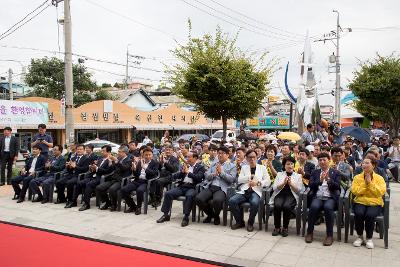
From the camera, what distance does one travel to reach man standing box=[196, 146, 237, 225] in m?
7.05

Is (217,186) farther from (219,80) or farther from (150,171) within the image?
(219,80)

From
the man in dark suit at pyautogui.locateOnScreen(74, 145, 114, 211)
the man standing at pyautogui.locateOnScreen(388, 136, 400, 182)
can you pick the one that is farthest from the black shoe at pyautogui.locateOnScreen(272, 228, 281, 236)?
the man standing at pyautogui.locateOnScreen(388, 136, 400, 182)

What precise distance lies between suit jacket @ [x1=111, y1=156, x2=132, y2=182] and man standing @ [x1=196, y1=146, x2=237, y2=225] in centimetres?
189

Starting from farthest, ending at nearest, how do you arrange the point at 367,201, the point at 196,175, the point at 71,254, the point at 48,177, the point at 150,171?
the point at 48,177, the point at 150,171, the point at 196,175, the point at 367,201, the point at 71,254

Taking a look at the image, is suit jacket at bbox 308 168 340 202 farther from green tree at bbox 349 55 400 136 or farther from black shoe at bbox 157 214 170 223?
green tree at bbox 349 55 400 136

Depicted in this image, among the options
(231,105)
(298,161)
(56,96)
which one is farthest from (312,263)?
(56,96)

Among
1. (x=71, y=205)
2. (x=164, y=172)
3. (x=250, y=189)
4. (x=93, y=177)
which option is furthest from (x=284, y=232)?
(x=71, y=205)

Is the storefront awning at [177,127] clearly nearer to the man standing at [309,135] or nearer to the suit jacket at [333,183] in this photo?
the man standing at [309,135]

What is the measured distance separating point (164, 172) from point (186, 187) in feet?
4.33

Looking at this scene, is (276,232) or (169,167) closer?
(276,232)

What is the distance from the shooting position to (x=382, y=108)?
68.6 ft

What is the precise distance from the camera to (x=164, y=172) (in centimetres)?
884

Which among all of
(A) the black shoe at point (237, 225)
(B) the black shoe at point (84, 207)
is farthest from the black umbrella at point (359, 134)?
(B) the black shoe at point (84, 207)

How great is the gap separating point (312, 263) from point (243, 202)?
6.19ft
